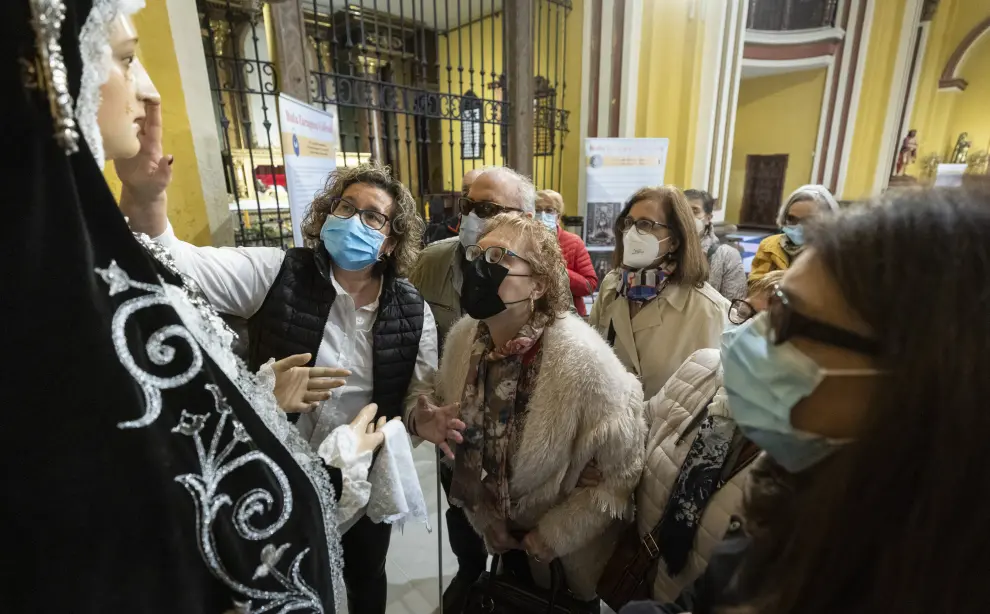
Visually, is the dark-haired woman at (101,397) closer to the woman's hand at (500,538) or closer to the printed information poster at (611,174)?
the woman's hand at (500,538)

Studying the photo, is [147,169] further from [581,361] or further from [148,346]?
[581,361]

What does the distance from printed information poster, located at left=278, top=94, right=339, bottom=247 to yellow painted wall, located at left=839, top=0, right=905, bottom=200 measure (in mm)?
10505

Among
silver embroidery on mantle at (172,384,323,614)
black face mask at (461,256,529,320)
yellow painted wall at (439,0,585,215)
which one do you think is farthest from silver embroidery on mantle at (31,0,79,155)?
yellow painted wall at (439,0,585,215)

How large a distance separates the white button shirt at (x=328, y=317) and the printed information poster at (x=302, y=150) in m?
0.78

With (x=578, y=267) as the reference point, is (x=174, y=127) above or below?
above

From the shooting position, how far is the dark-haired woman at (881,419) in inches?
20.6

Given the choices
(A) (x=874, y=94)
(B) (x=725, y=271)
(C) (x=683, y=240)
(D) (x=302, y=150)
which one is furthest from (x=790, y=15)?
(D) (x=302, y=150)

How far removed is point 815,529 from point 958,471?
0.59 ft

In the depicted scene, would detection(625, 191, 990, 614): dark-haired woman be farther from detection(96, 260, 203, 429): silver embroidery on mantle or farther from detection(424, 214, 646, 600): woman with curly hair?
detection(96, 260, 203, 429): silver embroidery on mantle

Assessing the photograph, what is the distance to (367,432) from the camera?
111 cm

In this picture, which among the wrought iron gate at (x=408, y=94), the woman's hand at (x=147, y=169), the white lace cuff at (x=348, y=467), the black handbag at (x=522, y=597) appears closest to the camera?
the white lace cuff at (x=348, y=467)

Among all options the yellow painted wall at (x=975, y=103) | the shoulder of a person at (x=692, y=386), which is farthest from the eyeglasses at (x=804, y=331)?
the yellow painted wall at (x=975, y=103)

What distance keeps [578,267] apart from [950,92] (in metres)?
14.3

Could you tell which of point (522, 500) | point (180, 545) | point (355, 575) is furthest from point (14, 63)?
point (355, 575)
